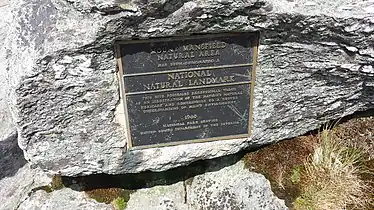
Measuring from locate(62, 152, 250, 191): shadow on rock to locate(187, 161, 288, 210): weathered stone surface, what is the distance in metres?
0.05

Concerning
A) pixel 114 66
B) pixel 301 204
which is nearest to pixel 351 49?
pixel 301 204

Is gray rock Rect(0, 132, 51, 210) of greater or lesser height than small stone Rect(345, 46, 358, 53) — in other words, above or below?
below

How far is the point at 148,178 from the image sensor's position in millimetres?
3076

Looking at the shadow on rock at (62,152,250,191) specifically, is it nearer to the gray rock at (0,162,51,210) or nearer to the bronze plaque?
the gray rock at (0,162,51,210)

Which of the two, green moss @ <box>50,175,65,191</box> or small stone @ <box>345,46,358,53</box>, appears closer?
small stone @ <box>345,46,358,53</box>

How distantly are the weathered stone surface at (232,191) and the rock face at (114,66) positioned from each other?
24 centimetres

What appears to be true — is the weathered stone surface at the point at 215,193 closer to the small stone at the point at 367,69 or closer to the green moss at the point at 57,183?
the green moss at the point at 57,183

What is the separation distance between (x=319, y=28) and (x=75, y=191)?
188 centimetres

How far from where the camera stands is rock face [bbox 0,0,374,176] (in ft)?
7.30

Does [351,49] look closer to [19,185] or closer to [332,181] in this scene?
[332,181]

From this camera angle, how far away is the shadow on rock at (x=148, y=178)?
3.00 meters

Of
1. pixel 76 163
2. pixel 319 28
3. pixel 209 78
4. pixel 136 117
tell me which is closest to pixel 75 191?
pixel 76 163

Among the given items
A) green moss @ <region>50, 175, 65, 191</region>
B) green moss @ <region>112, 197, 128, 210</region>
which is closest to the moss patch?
green moss @ <region>112, 197, 128, 210</region>

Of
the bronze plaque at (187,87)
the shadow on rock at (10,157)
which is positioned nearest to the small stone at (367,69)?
the bronze plaque at (187,87)
